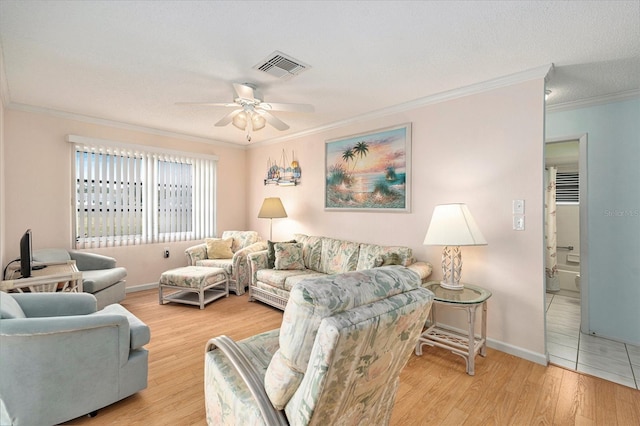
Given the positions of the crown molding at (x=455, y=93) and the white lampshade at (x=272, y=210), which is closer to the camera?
the crown molding at (x=455, y=93)

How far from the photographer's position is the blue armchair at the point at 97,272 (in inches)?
130

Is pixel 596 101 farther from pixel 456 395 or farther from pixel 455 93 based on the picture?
pixel 456 395

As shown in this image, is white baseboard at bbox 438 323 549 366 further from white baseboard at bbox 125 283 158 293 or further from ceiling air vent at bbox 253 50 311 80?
white baseboard at bbox 125 283 158 293

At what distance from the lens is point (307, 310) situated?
99 centimetres

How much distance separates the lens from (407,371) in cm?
237

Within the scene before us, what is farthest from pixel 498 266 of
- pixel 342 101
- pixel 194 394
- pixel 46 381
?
pixel 46 381

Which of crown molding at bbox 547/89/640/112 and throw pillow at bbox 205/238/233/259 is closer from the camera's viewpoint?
crown molding at bbox 547/89/640/112

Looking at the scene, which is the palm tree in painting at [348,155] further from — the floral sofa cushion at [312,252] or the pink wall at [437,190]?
the floral sofa cushion at [312,252]

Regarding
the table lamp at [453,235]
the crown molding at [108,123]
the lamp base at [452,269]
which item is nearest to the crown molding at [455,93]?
the table lamp at [453,235]

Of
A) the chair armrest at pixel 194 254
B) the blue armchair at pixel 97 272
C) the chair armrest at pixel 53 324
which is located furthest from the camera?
the chair armrest at pixel 194 254

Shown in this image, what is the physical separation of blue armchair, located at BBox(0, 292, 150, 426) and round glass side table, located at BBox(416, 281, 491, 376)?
89.0 inches

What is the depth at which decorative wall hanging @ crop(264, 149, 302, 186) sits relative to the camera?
4.77 metres

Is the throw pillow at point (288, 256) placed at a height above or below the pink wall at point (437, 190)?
below

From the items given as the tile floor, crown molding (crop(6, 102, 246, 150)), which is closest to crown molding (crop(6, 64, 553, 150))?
crown molding (crop(6, 102, 246, 150))
